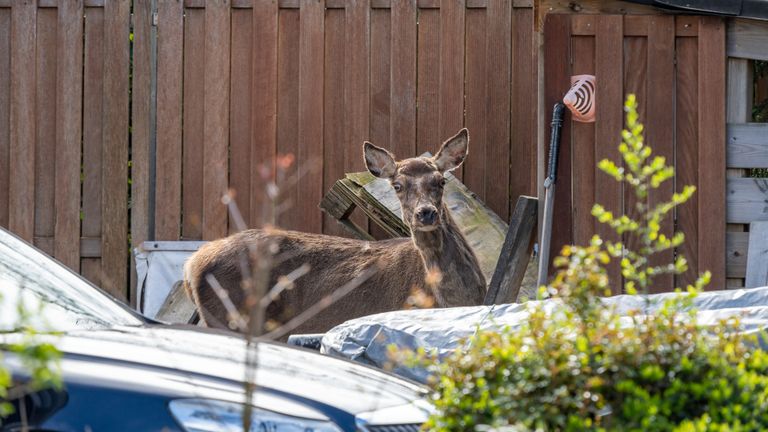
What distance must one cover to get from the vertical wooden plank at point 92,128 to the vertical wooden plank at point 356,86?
214 cm

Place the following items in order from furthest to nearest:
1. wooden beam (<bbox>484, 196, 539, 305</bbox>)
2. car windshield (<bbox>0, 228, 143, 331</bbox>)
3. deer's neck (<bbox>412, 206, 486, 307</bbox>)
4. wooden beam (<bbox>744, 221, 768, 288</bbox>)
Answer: deer's neck (<bbox>412, 206, 486, 307</bbox>), wooden beam (<bbox>484, 196, 539, 305</bbox>), wooden beam (<bbox>744, 221, 768, 288</bbox>), car windshield (<bbox>0, 228, 143, 331</bbox>)

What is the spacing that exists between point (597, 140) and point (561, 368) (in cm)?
565

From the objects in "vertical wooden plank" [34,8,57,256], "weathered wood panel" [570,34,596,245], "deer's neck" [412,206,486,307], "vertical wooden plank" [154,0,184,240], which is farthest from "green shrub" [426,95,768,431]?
"vertical wooden plank" [34,8,57,256]

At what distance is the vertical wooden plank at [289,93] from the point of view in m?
11.0

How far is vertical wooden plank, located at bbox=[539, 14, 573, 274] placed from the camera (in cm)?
871

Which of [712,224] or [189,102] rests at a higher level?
[189,102]

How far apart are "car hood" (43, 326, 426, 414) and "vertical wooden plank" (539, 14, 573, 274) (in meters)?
4.12

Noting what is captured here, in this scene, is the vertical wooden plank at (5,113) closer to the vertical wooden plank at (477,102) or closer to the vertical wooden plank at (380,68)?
the vertical wooden plank at (380,68)

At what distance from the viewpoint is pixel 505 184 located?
10.9m

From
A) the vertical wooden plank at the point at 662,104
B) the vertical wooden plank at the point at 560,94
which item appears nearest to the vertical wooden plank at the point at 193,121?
the vertical wooden plank at the point at 560,94

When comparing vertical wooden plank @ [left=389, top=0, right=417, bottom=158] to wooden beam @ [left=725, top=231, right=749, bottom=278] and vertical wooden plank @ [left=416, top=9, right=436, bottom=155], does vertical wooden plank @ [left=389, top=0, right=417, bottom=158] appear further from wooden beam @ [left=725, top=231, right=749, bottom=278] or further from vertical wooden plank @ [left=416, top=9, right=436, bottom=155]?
wooden beam @ [left=725, top=231, right=749, bottom=278]

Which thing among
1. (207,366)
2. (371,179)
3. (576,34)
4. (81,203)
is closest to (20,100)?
(81,203)

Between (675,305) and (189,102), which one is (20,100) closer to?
(189,102)

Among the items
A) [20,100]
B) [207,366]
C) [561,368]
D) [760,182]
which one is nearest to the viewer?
[561,368]
